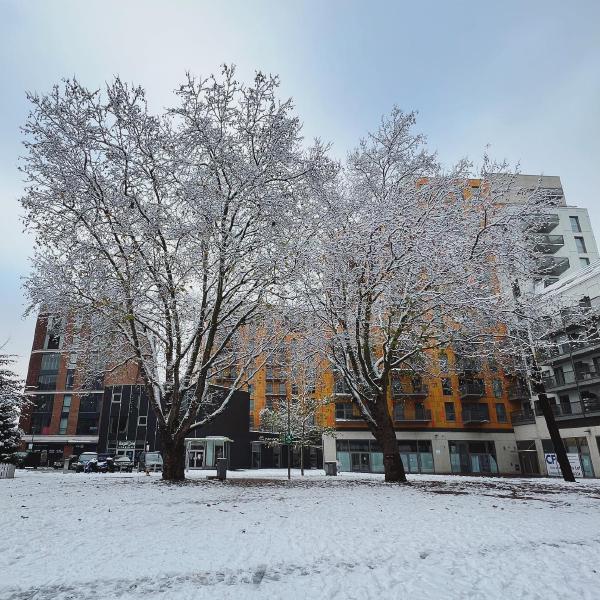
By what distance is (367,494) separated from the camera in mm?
13047

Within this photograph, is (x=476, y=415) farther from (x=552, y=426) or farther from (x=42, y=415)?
(x=42, y=415)

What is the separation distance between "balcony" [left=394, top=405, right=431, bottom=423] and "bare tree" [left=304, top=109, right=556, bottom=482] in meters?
28.4

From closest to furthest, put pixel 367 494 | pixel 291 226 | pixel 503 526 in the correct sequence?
pixel 503 526 → pixel 367 494 → pixel 291 226

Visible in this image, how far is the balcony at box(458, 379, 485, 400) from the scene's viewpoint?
47.8m

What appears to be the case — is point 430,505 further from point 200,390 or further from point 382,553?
point 200,390

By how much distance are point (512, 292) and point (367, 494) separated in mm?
11536

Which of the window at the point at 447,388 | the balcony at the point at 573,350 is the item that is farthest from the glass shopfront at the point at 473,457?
the balcony at the point at 573,350

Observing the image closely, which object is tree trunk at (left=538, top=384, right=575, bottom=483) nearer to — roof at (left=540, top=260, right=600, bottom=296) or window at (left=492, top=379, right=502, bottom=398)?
roof at (left=540, top=260, right=600, bottom=296)

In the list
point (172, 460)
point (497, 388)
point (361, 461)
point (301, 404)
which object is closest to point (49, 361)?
point (301, 404)

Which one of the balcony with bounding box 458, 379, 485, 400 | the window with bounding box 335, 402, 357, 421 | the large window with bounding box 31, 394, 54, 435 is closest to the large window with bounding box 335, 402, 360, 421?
the window with bounding box 335, 402, 357, 421

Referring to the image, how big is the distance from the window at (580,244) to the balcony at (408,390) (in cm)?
2426

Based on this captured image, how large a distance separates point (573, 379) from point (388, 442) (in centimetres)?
2809

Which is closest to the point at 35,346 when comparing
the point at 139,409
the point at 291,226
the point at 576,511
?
the point at 139,409

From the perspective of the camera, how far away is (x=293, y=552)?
19.6 feet
